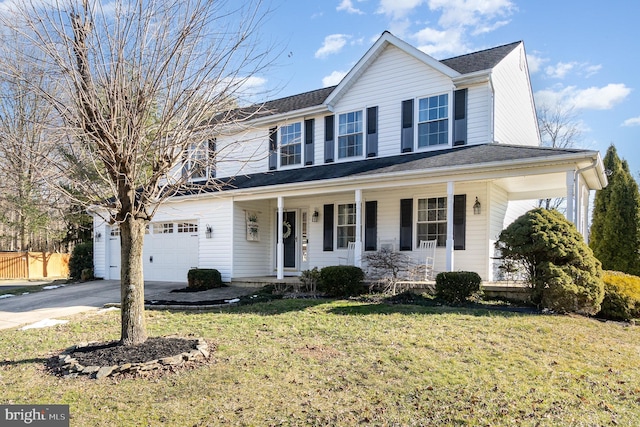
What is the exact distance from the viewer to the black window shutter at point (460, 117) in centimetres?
1130

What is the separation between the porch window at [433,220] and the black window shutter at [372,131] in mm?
2044

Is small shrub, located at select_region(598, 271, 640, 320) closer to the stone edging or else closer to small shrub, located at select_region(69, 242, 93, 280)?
the stone edging

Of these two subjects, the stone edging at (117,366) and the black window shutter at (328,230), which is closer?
the stone edging at (117,366)

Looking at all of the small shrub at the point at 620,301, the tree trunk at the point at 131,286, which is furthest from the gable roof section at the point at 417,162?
the small shrub at the point at 620,301

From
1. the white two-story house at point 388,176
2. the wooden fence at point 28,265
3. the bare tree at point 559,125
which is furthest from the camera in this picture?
the bare tree at point 559,125

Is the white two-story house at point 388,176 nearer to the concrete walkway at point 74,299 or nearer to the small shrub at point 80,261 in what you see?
the concrete walkway at point 74,299

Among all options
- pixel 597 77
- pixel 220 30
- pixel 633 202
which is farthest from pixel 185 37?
pixel 597 77

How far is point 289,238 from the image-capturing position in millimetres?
14312

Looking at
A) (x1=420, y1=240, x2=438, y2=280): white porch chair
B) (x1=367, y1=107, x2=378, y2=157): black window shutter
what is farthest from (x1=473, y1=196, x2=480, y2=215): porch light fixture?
(x1=367, y1=107, x2=378, y2=157): black window shutter

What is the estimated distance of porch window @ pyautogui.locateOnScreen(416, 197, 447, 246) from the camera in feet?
38.2

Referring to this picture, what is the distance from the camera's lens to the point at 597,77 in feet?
66.2

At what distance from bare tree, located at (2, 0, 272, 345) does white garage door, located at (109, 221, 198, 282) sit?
859 cm

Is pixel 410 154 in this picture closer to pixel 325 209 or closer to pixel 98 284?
pixel 325 209

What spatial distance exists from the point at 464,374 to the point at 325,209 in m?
8.88
